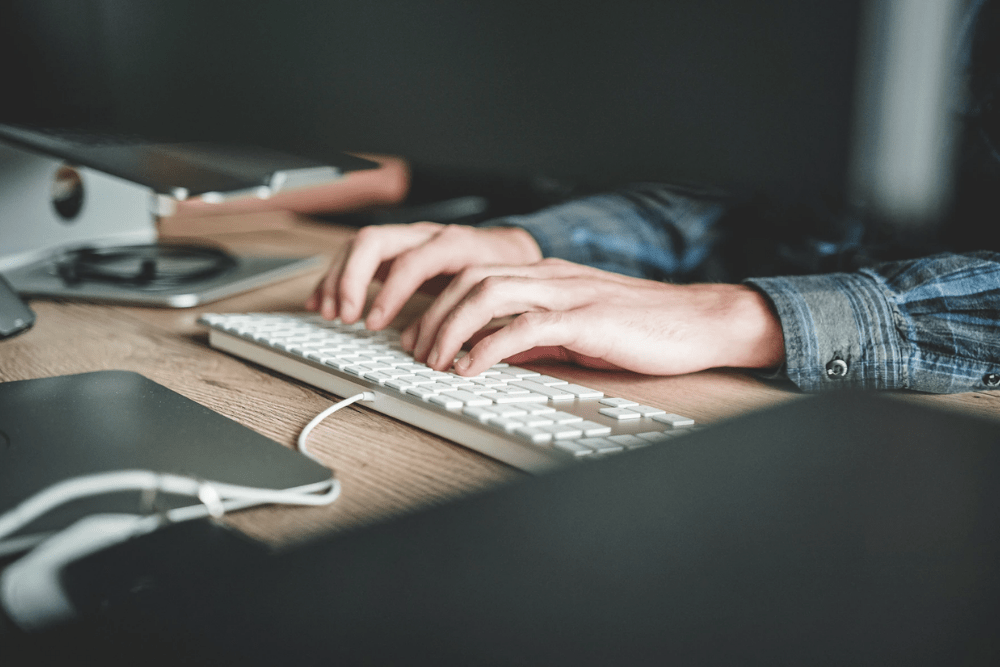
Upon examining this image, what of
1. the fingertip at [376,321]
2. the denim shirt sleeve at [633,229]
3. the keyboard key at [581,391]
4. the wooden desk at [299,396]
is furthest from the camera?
the denim shirt sleeve at [633,229]

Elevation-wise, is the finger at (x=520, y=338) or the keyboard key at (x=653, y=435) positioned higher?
the finger at (x=520, y=338)

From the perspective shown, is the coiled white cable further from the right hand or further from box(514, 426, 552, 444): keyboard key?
the right hand

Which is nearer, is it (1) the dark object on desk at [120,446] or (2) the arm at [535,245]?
(1) the dark object on desk at [120,446]

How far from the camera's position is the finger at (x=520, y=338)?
47 centimetres

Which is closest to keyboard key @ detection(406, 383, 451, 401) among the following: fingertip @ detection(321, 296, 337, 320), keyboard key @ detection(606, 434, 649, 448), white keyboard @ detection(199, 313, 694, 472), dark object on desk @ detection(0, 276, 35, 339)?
white keyboard @ detection(199, 313, 694, 472)

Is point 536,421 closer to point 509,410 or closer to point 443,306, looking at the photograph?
point 509,410

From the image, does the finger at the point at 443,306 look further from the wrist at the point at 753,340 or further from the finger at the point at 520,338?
the wrist at the point at 753,340

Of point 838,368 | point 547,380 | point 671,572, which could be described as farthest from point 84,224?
point 671,572

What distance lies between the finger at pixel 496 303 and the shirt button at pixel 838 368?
164mm

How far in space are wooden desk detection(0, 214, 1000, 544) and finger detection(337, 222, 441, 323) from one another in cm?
10

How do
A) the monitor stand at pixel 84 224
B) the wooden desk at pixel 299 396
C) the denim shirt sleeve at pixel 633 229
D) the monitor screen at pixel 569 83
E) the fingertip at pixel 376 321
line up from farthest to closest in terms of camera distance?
the denim shirt sleeve at pixel 633 229, the monitor stand at pixel 84 224, the fingertip at pixel 376 321, the wooden desk at pixel 299 396, the monitor screen at pixel 569 83

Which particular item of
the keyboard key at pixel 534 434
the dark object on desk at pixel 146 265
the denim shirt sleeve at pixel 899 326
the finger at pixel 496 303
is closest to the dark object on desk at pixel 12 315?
the dark object on desk at pixel 146 265

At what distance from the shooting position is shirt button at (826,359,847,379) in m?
0.52

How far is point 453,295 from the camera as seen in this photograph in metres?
0.52
